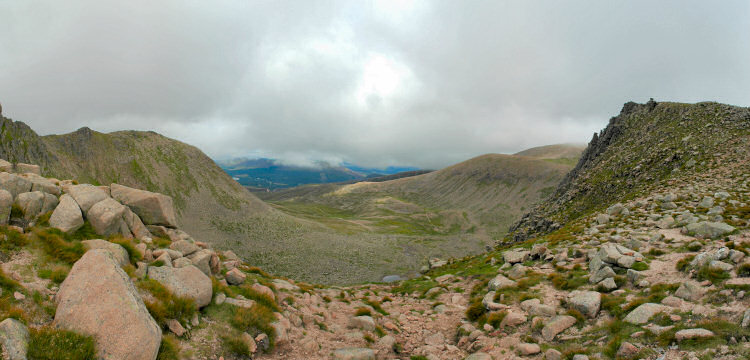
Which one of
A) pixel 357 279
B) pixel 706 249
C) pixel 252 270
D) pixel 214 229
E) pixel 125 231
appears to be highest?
pixel 125 231

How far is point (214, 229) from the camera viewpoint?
98.9 metres

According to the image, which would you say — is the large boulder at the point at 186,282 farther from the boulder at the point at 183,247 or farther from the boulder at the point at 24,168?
the boulder at the point at 24,168

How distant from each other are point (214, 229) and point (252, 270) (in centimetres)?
9117

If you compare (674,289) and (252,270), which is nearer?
(674,289)

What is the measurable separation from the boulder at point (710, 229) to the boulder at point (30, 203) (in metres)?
35.7

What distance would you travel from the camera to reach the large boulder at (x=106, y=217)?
13.7 meters

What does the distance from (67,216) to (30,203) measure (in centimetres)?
140

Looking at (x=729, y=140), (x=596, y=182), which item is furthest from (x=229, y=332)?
(x=729, y=140)

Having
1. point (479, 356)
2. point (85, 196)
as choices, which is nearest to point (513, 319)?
point (479, 356)

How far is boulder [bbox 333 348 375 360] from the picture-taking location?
11.5m

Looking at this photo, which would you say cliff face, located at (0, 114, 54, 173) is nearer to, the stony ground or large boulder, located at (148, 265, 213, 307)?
the stony ground

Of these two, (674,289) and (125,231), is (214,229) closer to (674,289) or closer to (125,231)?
(125,231)

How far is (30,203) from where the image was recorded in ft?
40.5

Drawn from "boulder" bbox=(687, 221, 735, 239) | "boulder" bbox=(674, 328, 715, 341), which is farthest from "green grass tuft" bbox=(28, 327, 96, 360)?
"boulder" bbox=(687, 221, 735, 239)
